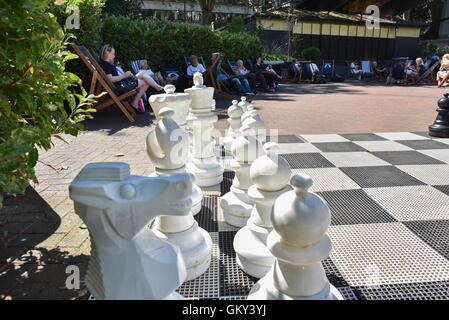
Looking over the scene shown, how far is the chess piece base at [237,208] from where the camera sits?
1.72 metres

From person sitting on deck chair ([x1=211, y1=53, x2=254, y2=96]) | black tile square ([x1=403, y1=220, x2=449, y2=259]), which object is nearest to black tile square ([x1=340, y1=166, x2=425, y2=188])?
black tile square ([x1=403, y1=220, x2=449, y2=259])

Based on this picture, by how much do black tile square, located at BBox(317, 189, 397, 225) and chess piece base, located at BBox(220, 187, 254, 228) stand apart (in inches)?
19.5

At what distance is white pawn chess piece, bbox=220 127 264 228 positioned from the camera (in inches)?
68.8

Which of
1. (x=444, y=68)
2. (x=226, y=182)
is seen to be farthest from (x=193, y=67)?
(x=444, y=68)

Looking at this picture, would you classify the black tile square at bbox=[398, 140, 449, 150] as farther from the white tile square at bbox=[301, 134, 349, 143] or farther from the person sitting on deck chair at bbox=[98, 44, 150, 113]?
the person sitting on deck chair at bbox=[98, 44, 150, 113]

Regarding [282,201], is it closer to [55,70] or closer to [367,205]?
[55,70]

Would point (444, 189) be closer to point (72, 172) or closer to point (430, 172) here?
point (430, 172)

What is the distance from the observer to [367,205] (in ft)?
6.51

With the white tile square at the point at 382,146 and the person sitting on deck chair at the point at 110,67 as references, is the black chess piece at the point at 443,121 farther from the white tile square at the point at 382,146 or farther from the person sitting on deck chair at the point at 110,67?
the person sitting on deck chair at the point at 110,67

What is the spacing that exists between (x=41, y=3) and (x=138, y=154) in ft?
7.21

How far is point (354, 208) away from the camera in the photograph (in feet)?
6.39

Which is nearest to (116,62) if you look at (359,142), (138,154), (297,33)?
(138,154)

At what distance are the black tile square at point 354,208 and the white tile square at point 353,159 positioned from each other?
0.64 metres
